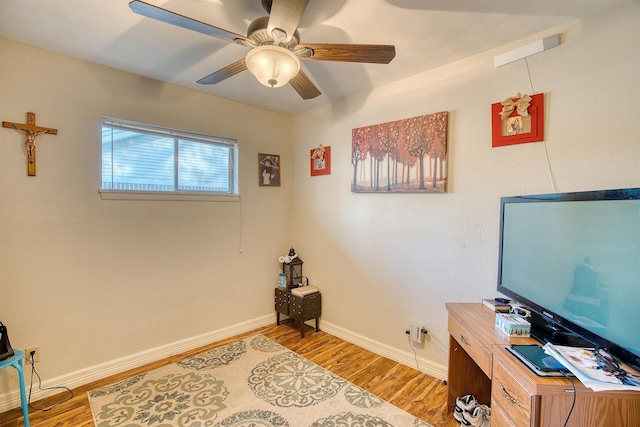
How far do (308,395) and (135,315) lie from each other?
1609 millimetres

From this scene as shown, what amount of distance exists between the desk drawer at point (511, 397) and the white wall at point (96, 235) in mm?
2476

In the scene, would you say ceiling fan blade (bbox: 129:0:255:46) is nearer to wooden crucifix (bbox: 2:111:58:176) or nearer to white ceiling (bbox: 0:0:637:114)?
white ceiling (bbox: 0:0:637:114)

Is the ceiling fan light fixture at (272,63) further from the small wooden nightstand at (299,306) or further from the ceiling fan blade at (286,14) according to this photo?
the small wooden nightstand at (299,306)

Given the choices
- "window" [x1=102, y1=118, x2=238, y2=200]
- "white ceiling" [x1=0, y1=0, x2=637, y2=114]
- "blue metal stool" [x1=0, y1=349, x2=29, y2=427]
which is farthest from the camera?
"window" [x1=102, y1=118, x2=238, y2=200]

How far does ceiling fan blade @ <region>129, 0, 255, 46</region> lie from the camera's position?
1.16 meters

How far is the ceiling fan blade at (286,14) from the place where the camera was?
123 centimetres

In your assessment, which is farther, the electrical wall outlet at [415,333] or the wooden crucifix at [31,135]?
the electrical wall outlet at [415,333]

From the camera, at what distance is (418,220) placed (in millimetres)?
2436

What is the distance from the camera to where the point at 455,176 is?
7.30ft

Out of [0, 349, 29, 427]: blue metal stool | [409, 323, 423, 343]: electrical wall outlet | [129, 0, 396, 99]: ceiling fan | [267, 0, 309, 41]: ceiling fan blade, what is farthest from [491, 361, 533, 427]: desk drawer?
[0, 349, 29, 427]: blue metal stool

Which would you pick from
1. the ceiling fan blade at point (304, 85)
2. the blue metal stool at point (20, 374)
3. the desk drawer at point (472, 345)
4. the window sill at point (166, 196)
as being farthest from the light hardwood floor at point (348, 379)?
the ceiling fan blade at point (304, 85)

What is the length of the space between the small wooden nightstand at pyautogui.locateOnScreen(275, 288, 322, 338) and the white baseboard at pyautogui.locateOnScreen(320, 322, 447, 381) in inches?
9.1

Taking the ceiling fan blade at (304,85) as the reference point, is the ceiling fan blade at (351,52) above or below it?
above

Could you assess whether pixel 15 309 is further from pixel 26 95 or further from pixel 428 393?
pixel 428 393
